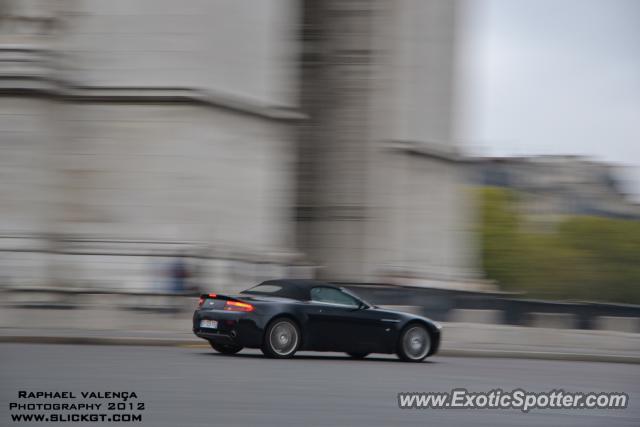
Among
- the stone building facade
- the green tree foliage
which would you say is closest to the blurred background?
the stone building facade

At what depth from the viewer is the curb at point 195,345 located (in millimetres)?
19219

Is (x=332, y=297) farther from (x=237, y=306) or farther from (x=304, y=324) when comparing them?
(x=237, y=306)

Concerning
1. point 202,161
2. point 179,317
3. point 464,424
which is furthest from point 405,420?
point 202,161

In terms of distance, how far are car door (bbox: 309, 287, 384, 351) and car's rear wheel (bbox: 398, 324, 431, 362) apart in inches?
19.1

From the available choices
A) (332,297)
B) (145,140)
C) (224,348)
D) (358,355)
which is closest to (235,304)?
(224,348)

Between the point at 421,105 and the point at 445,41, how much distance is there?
2758 millimetres

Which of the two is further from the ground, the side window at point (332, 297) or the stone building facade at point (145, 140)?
the stone building facade at point (145, 140)

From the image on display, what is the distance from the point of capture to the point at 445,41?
40.1 meters

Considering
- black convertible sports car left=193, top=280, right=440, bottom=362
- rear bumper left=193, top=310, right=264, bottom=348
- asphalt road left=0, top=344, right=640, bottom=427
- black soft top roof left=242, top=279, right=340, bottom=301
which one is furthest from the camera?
black soft top roof left=242, top=279, right=340, bottom=301

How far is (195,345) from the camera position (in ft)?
63.2

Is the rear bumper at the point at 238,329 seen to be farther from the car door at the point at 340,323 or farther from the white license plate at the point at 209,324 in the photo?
the car door at the point at 340,323

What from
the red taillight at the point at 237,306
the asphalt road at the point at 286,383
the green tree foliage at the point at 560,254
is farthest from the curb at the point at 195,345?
the green tree foliage at the point at 560,254

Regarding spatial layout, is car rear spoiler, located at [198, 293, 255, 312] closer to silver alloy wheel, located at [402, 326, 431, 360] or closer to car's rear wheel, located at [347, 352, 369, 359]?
car's rear wheel, located at [347, 352, 369, 359]

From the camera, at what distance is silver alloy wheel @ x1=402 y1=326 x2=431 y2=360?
17.2m
